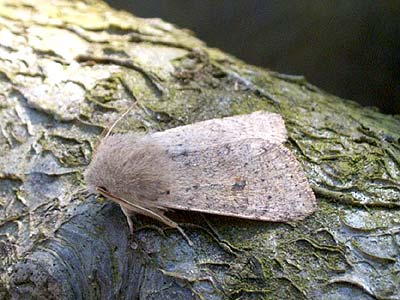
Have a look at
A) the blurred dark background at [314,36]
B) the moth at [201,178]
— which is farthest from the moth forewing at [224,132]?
the blurred dark background at [314,36]

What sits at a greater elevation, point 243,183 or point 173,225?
point 243,183

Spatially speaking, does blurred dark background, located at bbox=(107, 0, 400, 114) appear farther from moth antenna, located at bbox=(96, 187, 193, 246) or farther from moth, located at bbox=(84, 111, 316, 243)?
moth antenna, located at bbox=(96, 187, 193, 246)

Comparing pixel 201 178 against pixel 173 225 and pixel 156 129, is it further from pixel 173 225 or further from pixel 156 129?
pixel 156 129

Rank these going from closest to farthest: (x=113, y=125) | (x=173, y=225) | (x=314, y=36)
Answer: (x=173, y=225), (x=113, y=125), (x=314, y=36)

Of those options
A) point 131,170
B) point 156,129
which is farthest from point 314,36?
point 131,170

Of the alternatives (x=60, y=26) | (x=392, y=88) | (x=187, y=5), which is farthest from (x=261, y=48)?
(x=60, y=26)
